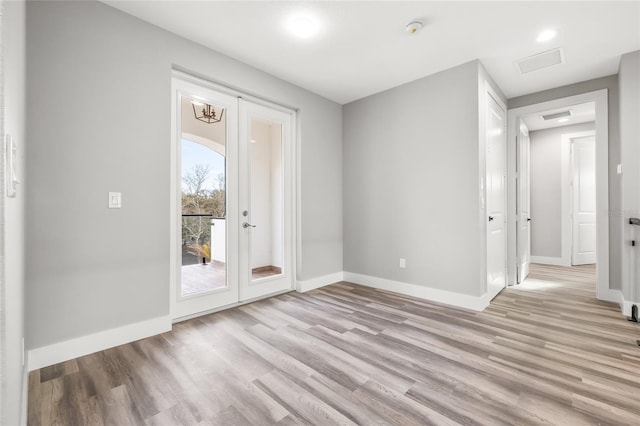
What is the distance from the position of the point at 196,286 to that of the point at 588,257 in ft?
23.8

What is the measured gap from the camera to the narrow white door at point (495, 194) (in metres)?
3.50

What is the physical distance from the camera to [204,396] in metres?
1.78

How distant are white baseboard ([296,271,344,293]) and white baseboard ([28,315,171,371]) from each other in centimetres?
170

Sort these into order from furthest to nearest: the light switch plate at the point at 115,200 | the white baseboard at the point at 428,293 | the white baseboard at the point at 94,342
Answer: the white baseboard at the point at 428,293 < the light switch plate at the point at 115,200 < the white baseboard at the point at 94,342

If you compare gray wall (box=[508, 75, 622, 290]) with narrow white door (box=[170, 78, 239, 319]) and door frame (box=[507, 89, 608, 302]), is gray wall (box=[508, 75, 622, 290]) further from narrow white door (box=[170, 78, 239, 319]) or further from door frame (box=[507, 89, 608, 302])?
narrow white door (box=[170, 78, 239, 319])

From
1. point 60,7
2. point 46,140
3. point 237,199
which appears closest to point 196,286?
point 237,199

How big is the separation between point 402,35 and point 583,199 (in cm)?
561

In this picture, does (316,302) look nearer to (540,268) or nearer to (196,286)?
→ (196,286)

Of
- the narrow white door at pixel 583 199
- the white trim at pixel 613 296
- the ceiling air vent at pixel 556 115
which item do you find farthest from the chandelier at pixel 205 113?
the narrow white door at pixel 583 199

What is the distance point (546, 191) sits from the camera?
20.2 feet

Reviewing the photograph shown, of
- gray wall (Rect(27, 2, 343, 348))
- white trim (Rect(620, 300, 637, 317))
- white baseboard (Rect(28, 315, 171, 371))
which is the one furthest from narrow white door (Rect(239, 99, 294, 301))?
white trim (Rect(620, 300, 637, 317))

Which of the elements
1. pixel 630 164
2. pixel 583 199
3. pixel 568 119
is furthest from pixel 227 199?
pixel 583 199

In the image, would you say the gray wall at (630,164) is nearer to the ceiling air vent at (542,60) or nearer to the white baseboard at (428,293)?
the ceiling air vent at (542,60)

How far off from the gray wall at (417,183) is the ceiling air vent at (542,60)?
0.60 metres
